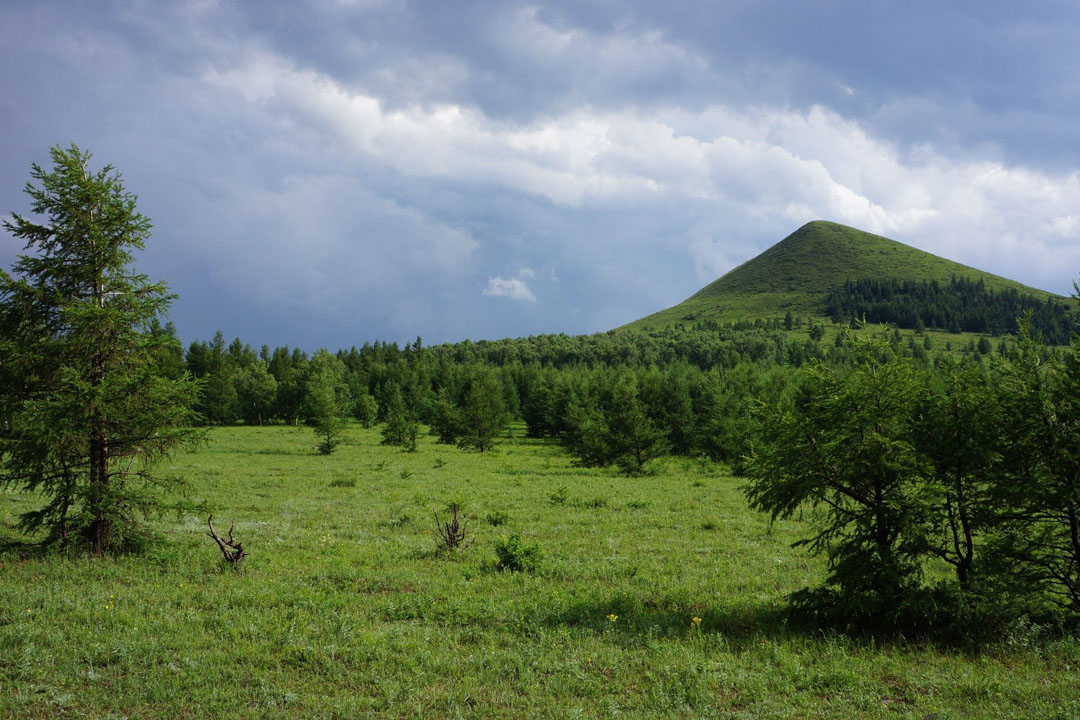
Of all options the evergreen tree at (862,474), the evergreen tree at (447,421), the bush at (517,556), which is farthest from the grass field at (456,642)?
the evergreen tree at (447,421)

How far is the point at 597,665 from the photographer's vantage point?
9.51m

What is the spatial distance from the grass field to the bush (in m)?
0.41

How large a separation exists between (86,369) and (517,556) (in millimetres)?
13794

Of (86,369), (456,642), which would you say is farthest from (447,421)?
(456,642)

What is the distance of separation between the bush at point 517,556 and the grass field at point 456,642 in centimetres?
41

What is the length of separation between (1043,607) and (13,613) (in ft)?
66.9

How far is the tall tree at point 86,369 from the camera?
14.7m

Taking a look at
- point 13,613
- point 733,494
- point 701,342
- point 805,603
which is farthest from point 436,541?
point 701,342

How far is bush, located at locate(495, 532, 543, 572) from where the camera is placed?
52.9 ft

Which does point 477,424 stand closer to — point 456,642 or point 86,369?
point 86,369

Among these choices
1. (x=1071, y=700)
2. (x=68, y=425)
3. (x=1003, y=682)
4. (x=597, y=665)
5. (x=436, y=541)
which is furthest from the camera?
(x=436, y=541)

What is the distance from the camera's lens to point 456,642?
34.1 ft

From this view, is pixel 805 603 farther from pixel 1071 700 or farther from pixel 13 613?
pixel 13 613

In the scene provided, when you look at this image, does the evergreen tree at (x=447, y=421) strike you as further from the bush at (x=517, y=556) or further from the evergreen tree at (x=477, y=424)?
the bush at (x=517, y=556)
